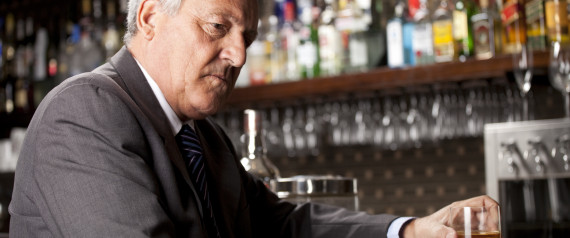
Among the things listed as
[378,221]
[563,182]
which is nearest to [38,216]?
[378,221]

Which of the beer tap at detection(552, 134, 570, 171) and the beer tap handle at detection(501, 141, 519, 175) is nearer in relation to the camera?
the beer tap at detection(552, 134, 570, 171)

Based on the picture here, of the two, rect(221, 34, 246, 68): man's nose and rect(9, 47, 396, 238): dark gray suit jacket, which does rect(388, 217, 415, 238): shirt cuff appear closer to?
rect(9, 47, 396, 238): dark gray suit jacket

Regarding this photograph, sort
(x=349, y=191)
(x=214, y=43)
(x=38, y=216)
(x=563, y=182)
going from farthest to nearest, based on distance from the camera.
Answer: (x=563, y=182)
(x=349, y=191)
(x=214, y=43)
(x=38, y=216)

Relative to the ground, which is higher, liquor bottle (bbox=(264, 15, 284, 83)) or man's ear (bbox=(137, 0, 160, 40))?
liquor bottle (bbox=(264, 15, 284, 83))

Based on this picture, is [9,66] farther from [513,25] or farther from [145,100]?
[145,100]

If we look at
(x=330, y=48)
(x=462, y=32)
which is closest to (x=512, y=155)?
(x=462, y=32)

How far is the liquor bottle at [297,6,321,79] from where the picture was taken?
344 cm

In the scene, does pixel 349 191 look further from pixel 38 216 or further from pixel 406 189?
pixel 406 189

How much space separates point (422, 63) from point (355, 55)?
343 mm

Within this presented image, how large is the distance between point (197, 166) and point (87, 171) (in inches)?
15.1

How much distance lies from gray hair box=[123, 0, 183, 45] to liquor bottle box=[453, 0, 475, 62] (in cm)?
176

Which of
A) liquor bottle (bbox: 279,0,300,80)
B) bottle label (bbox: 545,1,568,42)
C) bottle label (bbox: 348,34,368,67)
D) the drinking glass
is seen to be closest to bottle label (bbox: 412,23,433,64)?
bottle label (bbox: 348,34,368,67)

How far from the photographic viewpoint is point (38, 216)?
1.22 m

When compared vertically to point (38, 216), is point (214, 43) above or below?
above
